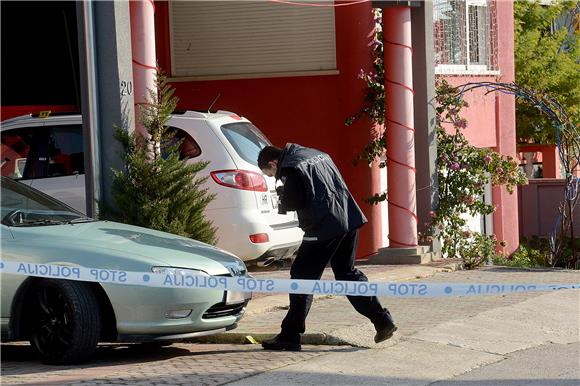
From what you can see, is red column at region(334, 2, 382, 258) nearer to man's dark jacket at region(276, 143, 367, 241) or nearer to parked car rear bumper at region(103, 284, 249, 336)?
man's dark jacket at region(276, 143, 367, 241)

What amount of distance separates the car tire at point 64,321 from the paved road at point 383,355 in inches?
5.1

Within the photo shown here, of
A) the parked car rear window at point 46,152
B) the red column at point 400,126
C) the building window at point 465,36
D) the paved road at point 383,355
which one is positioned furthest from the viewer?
the building window at point 465,36

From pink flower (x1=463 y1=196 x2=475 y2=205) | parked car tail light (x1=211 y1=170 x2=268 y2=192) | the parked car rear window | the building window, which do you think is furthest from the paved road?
the building window

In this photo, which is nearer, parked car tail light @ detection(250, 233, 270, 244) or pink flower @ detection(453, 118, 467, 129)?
parked car tail light @ detection(250, 233, 270, 244)

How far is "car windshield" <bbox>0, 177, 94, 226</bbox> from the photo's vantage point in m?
8.48

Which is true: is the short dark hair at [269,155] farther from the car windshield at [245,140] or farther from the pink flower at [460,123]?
the pink flower at [460,123]

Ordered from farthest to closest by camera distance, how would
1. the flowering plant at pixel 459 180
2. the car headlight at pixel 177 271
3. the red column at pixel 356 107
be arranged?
the red column at pixel 356 107 < the flowering plant at pixel 459 180 < the car headlight at pixel 177 271

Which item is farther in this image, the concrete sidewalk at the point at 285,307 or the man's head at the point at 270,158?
the concrete sidewalk at the point at 285,307

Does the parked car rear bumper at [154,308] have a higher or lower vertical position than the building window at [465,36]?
lower

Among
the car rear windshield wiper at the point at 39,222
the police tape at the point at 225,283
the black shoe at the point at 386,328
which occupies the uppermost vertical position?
the car rear windshield wiper at the point at 39,222

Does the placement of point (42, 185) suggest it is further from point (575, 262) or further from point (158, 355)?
point (575, 262)

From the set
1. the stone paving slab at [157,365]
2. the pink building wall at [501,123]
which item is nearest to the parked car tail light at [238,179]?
the stone paving slab at [157,365]

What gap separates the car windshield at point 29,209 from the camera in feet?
27.8

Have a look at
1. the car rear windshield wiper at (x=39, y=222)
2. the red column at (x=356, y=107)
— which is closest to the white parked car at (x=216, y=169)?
the car rear windshield wiper at (x=39, y=222)
